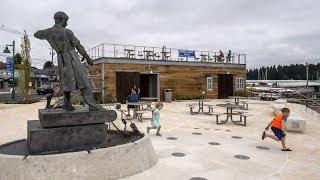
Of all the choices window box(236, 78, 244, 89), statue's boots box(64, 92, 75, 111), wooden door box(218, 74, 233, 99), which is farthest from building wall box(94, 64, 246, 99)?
statue's boots box(64, 92, 75, 111)

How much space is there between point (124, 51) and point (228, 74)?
1157cm

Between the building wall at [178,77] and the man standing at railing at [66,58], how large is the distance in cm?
1661

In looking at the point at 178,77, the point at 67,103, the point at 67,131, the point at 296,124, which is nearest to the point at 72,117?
the point at 67,131

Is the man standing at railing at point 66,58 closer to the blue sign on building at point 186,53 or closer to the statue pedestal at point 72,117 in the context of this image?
the statue pedestal at point 72,117

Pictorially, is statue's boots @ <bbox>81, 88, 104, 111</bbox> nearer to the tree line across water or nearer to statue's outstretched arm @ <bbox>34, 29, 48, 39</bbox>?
statue's outstretched arm @ <bbox>34, 29, 48, 39</bbox>

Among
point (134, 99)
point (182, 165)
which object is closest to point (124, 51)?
point (134, 99)

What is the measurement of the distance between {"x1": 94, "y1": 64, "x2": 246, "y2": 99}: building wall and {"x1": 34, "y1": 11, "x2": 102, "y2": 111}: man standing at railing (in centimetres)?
1661

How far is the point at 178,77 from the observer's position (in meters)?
27.7

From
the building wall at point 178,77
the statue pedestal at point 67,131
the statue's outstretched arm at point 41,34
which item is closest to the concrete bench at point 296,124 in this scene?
the statue pedestal at point 67,131

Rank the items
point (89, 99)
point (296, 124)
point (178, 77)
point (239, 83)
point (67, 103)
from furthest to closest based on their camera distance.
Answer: point (239, 83) < point (178, 77) < point (296, 124) < point (89, 99) < point (67, 103)

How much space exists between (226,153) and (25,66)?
2527 centimetres

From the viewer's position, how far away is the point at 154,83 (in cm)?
2794

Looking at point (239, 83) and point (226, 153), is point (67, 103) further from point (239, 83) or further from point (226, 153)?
point (239, 83)

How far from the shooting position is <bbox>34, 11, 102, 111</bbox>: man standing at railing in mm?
6941
